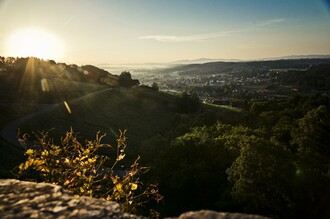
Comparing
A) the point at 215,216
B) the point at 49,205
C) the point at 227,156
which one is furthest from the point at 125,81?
the point at 215,216

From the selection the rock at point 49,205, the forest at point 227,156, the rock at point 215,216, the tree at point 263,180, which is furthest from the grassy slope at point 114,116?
the rock at point 215,216

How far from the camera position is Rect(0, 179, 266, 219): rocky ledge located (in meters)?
3.89

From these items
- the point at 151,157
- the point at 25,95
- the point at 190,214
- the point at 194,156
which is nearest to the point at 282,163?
the point at 194,156

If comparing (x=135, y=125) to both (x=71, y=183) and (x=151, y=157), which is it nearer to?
(x=151, y=157)

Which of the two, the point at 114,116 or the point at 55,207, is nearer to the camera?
the point at 55,207

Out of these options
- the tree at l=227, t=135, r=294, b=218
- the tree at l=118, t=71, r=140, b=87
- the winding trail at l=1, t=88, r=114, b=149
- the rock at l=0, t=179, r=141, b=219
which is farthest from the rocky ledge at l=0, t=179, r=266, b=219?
the tree at l=118, t=71, r=140, b=87

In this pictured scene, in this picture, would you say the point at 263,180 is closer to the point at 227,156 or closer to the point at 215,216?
the point at 227,156

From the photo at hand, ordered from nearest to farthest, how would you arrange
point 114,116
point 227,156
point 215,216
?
point 215,216 → point 227,156 → point 114,116

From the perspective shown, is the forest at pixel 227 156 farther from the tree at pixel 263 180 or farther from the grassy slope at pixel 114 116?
the grassy slope at pixel 114 116

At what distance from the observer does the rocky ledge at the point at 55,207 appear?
3.89 meters

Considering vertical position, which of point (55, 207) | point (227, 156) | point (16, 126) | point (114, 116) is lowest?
point (114, 116)

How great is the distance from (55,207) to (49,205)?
0.12m

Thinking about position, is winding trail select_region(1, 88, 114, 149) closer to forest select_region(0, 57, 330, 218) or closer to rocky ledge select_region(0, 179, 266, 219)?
forest select_region(0, 57, 330, 218)

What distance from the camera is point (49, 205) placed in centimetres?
424
